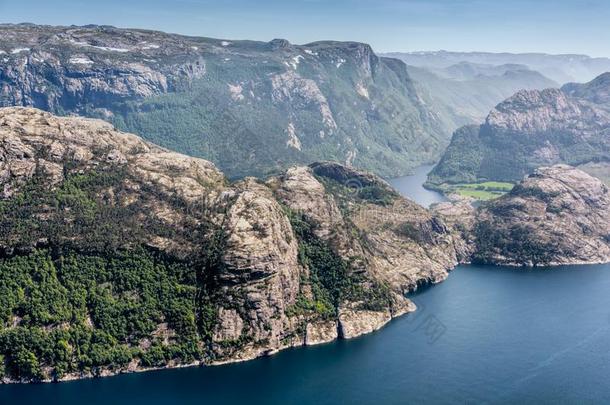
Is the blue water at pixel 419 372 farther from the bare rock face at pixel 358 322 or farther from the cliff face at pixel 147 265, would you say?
the cliff face at pixel 147 265

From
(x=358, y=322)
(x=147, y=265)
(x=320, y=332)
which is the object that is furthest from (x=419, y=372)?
(x=147, y=265)

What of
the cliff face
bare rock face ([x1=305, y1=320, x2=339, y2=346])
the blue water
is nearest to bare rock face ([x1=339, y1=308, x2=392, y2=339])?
the cliff face

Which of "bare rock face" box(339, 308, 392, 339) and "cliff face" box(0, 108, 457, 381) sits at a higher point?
"cliff face" box(0, 108, 457, 381)

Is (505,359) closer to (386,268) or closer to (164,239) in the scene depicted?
(386,268)

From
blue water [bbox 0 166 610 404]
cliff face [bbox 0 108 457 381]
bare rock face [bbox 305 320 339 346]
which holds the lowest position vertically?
blue water [bbox 0 166 610 404]

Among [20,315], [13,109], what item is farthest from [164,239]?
[13,109]

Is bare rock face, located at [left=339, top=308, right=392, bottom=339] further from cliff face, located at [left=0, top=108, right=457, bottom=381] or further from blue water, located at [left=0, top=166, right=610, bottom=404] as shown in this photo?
blue water, located at [left=0, top=166, right=610, bottom=404]
